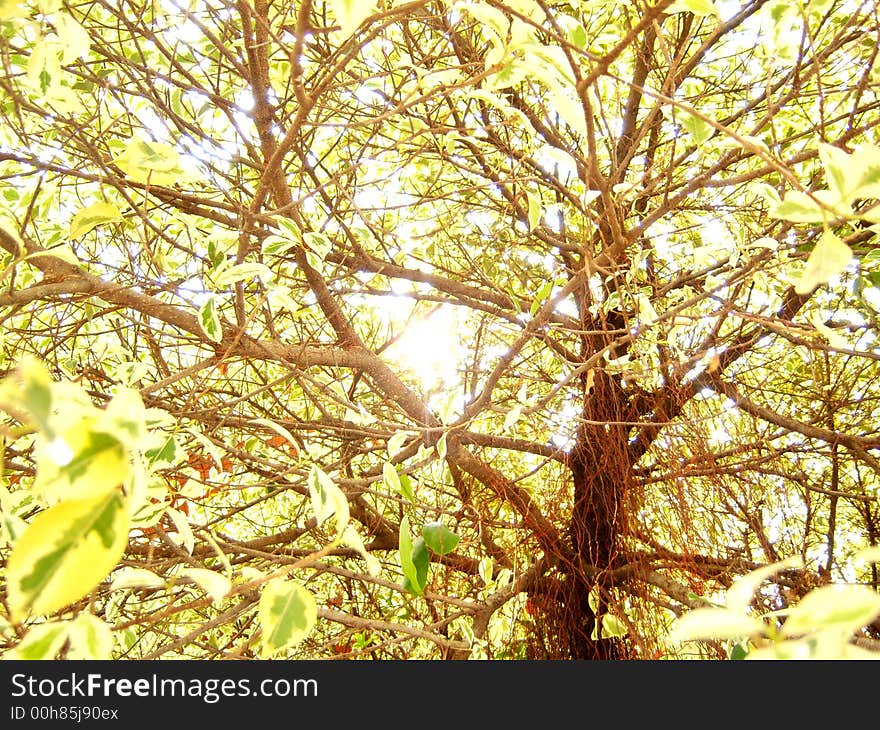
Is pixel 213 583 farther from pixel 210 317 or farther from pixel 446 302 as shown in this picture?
pixel 446 302

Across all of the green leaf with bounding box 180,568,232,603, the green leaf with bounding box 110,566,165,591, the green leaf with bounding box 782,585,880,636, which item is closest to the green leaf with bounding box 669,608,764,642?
the green leaf with bounding box 782,585,880,636

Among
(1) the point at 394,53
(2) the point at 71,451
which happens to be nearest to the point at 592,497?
(1) the point at 394,53

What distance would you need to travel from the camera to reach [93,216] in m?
0.72

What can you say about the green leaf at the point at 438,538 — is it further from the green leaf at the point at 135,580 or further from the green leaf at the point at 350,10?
the green leaf at the point at 350,10

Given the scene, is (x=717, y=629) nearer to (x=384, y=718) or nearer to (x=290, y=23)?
(x=384, y=718)

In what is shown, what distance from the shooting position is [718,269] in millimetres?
1646

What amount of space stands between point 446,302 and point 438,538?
780 millimetres

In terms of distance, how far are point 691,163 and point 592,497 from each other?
1.00m

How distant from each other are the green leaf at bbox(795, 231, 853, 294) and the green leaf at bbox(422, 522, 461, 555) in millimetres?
631

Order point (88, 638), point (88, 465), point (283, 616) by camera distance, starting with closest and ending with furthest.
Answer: point (88, 465)
point (88, 638)
point (283, 616)

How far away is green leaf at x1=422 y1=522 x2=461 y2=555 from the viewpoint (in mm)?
1026

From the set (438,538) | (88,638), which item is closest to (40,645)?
(88,638)

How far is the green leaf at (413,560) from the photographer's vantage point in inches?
34.1

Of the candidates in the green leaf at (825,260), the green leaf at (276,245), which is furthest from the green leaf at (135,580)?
the green leaf at (825,260)
